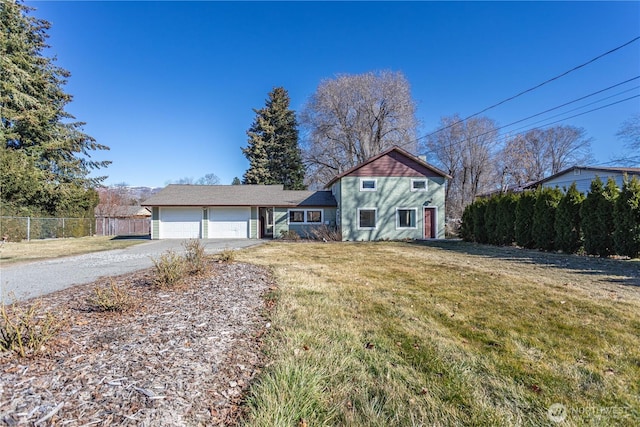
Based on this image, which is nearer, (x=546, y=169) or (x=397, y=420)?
(x=397, y=420)

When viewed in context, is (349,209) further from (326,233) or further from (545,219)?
(545,219)

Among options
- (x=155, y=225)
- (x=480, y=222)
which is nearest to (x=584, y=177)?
(x=480, y=222)

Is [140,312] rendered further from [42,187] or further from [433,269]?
[42,187]

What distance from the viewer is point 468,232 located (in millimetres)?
17375

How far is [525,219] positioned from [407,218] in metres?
6.64

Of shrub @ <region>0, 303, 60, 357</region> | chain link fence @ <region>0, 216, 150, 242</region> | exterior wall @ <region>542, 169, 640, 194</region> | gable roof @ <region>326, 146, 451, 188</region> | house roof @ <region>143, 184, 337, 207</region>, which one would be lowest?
shrub @ <region>0, 303, 60, 357</region>

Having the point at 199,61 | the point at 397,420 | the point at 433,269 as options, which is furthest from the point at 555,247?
the point at 199,61

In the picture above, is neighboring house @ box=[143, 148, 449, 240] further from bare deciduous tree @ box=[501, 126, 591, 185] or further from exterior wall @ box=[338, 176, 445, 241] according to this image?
bare deciduous tree @ box=[501, 126, 591, 185]

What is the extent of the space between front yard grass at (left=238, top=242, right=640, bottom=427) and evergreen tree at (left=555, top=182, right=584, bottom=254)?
6.34m

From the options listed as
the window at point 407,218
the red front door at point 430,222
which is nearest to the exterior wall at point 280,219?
the window at point 407,218

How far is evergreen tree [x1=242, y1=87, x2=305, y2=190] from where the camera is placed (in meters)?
30.9

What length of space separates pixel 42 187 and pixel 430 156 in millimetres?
34049

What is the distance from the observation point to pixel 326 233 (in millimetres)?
18297

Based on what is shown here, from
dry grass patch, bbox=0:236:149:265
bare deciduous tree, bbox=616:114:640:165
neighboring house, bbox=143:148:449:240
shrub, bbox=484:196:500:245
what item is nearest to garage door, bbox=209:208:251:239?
neighboring house, bbox=143:148:449:240
